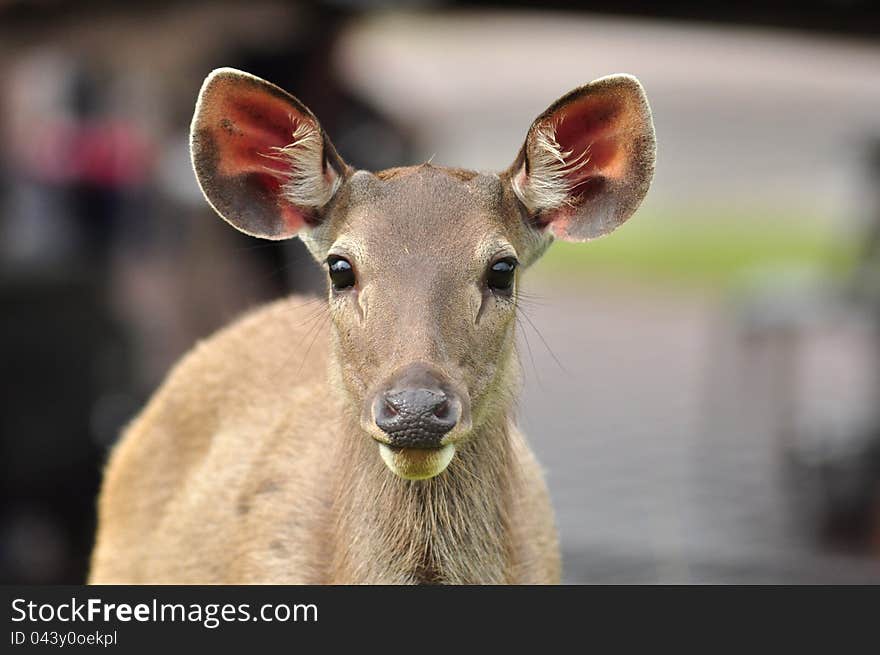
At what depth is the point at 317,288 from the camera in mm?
9336

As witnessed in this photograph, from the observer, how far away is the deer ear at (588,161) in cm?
512

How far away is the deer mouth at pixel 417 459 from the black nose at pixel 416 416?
93mm

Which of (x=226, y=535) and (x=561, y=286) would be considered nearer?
(x=226, y=535)

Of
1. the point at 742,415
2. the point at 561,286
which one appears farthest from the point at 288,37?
the point at 561,286

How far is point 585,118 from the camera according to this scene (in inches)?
208

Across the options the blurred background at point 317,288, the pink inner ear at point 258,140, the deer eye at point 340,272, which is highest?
the blurred background at point 317,288

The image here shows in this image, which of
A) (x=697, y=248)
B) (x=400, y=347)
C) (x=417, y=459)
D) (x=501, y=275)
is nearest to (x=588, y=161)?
(x=501, y=275)

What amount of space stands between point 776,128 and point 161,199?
20.2 m

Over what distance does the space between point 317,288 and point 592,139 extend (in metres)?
4.26

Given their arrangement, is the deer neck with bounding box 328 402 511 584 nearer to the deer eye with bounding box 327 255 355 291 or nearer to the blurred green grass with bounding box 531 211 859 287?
the deer eye with bounding box 327 255 355 291

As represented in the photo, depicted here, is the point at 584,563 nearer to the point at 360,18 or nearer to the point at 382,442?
the point at 360,18

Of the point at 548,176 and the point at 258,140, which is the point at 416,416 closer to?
the point at 548,176

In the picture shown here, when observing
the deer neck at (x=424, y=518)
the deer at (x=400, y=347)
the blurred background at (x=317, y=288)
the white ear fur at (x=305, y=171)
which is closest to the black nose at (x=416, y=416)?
the deer at (x=400, y=347)

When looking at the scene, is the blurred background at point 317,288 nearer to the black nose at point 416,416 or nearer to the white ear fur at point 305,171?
the white ear fur at point 305,171
